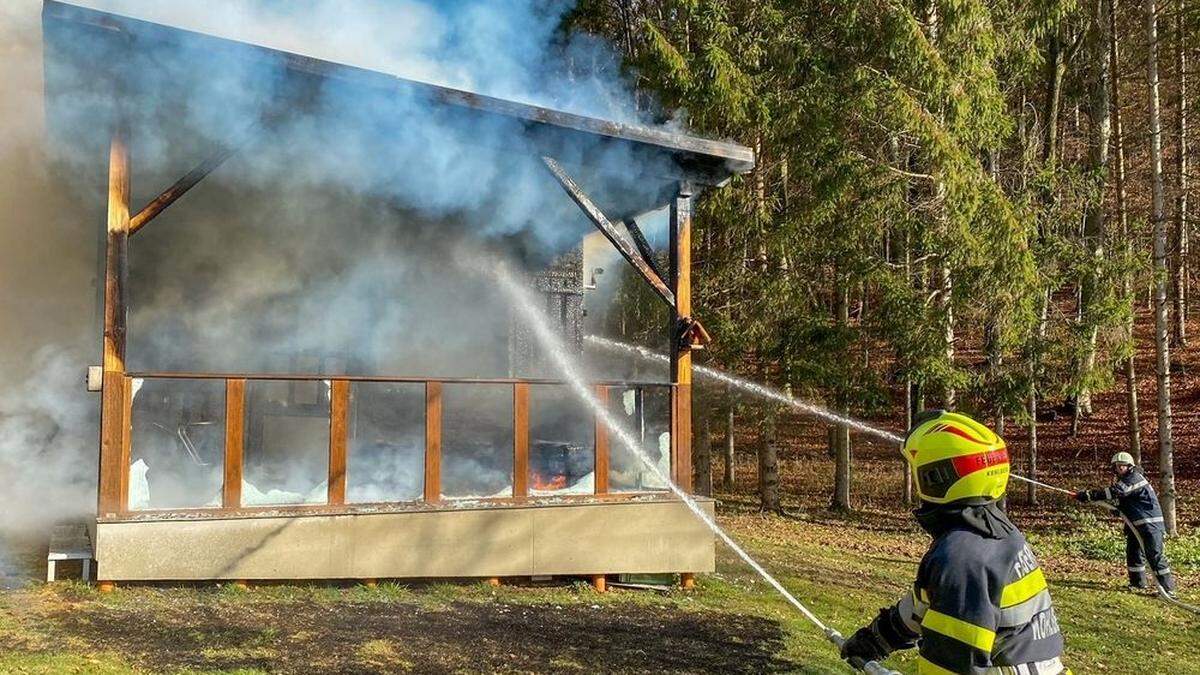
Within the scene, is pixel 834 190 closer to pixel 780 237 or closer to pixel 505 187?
pixel 780 237

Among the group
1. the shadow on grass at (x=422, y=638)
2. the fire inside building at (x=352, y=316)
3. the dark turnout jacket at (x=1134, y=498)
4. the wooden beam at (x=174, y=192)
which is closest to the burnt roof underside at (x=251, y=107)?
the fire inside building at (x=352, y=316)

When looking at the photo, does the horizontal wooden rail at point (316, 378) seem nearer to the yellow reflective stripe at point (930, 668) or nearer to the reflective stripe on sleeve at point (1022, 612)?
the yellow reflective stripe at point (930, 668)

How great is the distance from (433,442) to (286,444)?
1742mm

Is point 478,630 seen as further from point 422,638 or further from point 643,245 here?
point 643,245

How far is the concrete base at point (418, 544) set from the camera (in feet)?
24.2

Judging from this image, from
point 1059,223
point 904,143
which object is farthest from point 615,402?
point 1059,223

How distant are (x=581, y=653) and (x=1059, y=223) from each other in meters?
12.7

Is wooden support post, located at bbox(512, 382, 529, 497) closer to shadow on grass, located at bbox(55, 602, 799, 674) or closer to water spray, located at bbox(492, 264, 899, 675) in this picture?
water spray, located at bbox(492, 264, 899, 675)

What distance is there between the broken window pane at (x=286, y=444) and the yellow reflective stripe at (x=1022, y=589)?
628 centimetres

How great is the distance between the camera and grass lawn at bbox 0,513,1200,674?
5965 millimetres

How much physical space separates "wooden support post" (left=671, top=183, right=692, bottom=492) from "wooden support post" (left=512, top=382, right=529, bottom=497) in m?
1.45

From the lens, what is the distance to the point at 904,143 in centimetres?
1440

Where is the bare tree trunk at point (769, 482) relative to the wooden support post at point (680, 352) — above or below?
below

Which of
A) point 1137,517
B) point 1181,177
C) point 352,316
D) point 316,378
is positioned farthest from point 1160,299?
point 316,378
